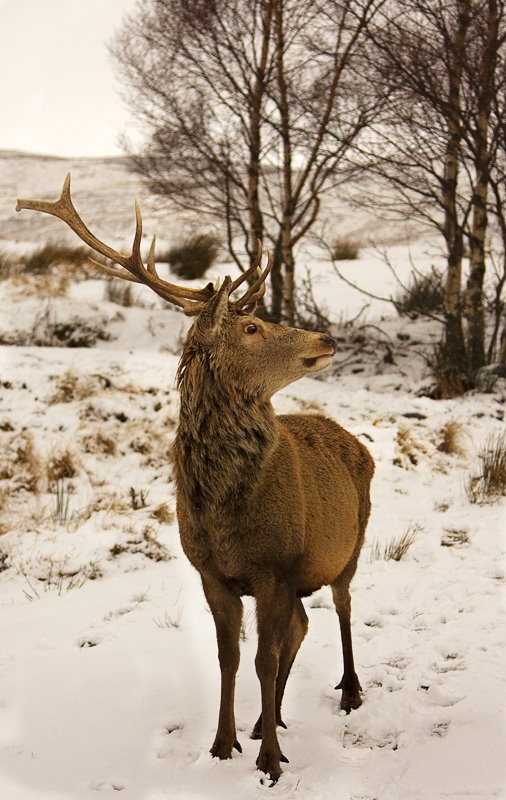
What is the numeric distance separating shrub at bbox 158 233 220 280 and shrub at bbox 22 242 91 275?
1694mm

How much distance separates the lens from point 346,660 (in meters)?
3.48

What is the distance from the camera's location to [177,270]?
13875 mm

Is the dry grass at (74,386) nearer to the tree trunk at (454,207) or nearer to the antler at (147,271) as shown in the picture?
the antler at (147,271)

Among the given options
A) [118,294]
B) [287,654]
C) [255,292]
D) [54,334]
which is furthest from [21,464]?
[118,294]

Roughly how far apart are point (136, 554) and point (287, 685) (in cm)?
192

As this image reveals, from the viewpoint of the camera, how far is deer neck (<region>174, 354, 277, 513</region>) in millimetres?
2916

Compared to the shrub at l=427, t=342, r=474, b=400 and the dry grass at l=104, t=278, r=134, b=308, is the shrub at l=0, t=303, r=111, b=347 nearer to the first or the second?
the dry grass at l=104, t=278, r=134, b=308

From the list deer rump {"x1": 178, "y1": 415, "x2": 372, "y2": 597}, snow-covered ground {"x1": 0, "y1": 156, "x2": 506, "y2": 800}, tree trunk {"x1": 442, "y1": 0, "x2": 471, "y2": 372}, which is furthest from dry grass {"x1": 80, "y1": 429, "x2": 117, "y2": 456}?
tree trunk {"x1": 442, "y1": 0, "x2": 471, "y2": 372}

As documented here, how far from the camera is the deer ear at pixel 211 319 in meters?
3.01

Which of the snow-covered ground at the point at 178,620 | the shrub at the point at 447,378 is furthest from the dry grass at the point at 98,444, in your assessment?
the shrub at the point at 447,378

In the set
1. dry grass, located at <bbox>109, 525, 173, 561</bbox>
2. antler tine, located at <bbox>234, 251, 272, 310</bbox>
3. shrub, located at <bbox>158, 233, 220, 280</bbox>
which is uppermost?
shrub, located at <bbox>158, 233, 220, 280</bbox>

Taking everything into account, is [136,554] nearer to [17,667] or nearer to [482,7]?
[17,667]

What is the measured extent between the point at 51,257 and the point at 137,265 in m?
9.97

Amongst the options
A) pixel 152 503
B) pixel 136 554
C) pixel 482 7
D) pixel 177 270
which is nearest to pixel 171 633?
pixel 136 554
